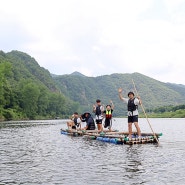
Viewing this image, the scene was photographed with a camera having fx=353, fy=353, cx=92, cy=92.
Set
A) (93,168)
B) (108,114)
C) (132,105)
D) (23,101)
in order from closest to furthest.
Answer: (93,168) → (132,105) → (108,114) → (23,101)

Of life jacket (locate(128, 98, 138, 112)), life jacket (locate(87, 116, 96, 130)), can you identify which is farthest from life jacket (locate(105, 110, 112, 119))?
life jacket (locate(128, 98, 138, 112))

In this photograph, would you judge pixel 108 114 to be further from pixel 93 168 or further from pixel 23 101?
pixel 23 101

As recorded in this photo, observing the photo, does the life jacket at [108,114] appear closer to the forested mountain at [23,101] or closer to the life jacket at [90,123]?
the life jacket at [90,123]

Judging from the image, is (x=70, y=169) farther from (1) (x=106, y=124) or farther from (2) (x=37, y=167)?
(1) (x=106, y=124)

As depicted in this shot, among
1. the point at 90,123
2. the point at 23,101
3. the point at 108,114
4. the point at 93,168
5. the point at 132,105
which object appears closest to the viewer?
the point at 93,168

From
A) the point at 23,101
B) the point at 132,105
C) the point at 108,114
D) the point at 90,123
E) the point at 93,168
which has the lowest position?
the point at 93,168

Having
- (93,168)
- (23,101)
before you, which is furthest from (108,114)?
(23,101)

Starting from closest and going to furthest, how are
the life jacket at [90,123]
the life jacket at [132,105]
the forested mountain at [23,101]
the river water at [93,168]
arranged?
the river water at [93,168]
the life jacket at [132,105]
the life jacket at [90,123]
the forested mountain at [23,101]

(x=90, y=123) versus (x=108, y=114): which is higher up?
(x=108, y=114)

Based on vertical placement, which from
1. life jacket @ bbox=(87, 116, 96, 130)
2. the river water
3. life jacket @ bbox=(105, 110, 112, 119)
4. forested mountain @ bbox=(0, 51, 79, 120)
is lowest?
the river water

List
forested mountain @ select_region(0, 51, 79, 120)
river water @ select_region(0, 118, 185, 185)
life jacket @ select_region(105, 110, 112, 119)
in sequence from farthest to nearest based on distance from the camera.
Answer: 1. forested mountain @ select_region(0, 51, 79, 120)
2. life jacket @ select_region(105, 110, 112, 119)
3. river water @ select_region(0, 118, 185, 185)

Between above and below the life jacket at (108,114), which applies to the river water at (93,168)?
below

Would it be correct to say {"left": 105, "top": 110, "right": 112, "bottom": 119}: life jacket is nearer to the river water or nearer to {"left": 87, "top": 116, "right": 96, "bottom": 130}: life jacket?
{"left": 87, "top": 116, "right": 96, "bottom": 130}: life jacket

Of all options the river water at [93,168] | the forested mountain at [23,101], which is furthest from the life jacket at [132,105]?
the forested mountain at [23,101]
